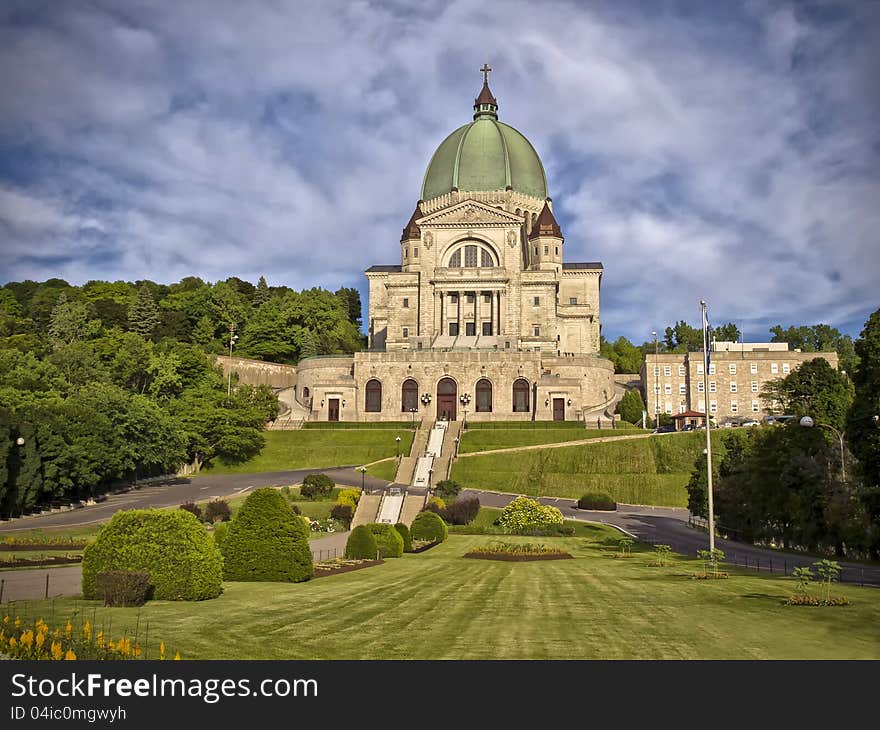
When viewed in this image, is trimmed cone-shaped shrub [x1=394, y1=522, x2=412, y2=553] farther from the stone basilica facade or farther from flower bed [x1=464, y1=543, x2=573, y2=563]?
the stone basilica facade

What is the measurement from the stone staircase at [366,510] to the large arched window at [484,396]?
36.2 metres

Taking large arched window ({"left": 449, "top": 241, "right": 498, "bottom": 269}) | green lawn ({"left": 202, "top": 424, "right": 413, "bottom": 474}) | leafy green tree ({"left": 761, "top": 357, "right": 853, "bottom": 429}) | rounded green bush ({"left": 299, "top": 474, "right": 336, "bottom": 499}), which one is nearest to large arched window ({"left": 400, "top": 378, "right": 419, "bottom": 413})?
green lawn ({"left": 202, "top": 424, "right": 413, "bottom": 474})

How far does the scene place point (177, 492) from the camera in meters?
58.0

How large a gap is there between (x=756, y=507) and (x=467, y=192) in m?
74.5

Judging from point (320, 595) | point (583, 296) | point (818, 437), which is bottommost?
point (320, 595)

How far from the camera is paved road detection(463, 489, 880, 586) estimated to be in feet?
97.5

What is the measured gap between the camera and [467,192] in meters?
109

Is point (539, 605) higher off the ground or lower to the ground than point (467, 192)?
lower

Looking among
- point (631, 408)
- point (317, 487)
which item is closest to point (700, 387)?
point (631, 408)

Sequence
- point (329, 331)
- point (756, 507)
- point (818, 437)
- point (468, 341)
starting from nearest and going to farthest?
point (818, 437), point (756, 507), point (468, 341), point (329, 331)

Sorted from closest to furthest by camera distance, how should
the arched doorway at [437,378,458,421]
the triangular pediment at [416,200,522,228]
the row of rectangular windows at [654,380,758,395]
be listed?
the arched doorway at [437,378,458,421] < the row of rectangular windows at [654,380,758,395] < the triangular pediment at [416,200,522,228]

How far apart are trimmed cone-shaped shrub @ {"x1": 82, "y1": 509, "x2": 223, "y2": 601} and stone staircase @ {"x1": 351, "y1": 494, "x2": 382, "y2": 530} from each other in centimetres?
2995
